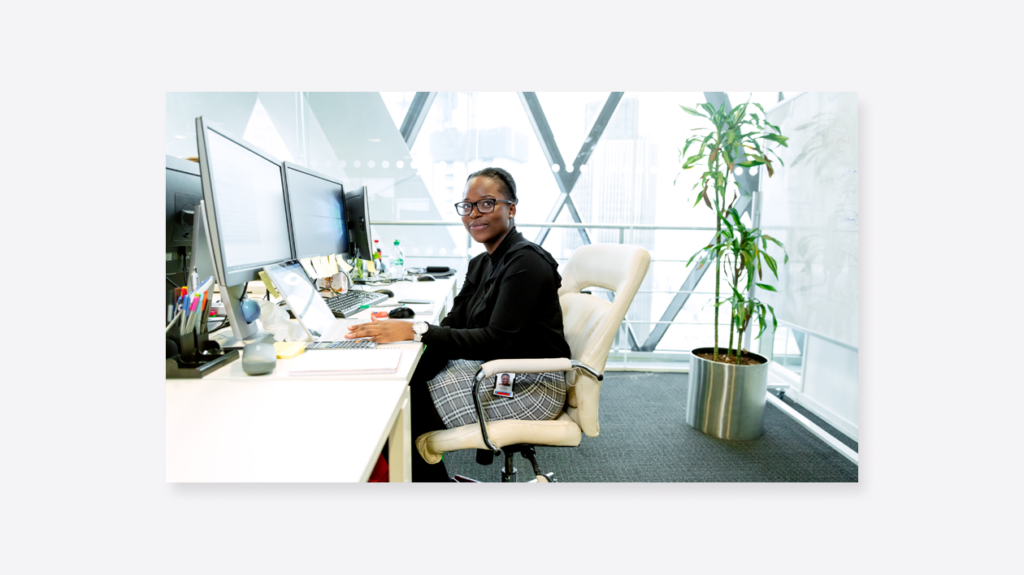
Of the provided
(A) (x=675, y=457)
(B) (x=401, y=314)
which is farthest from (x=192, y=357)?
(A) (x=675, y=457)

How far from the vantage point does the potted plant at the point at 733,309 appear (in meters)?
2.22

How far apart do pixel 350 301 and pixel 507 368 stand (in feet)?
2.80

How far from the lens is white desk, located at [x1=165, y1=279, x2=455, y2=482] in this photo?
0.62m

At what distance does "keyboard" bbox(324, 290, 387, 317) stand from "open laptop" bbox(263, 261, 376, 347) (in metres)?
0.10

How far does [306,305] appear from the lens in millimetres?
1260

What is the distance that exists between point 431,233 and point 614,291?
2.53 m

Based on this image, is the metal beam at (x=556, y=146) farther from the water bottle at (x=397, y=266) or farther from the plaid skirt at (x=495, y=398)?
the plaid skirt at (x=495, y=398)

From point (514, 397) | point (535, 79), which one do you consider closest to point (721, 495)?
point (514, 397)

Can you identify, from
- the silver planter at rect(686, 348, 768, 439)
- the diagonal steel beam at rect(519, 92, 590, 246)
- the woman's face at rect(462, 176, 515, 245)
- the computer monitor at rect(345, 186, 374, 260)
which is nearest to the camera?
the woman's face at rect(462, 176, 515, 245)

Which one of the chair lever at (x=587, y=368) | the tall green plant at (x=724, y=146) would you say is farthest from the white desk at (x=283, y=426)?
the tall green plant at (x=724, y=146)

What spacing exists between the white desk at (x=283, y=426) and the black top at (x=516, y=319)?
209mm

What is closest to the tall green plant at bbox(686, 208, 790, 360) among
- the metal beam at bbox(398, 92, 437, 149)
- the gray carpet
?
the gray carpet

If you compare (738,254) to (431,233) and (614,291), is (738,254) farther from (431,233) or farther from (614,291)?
(431,233)

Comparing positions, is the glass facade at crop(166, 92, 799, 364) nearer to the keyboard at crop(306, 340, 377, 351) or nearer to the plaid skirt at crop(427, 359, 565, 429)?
the plaid skirt at crop(427, 359, 565, 429)
